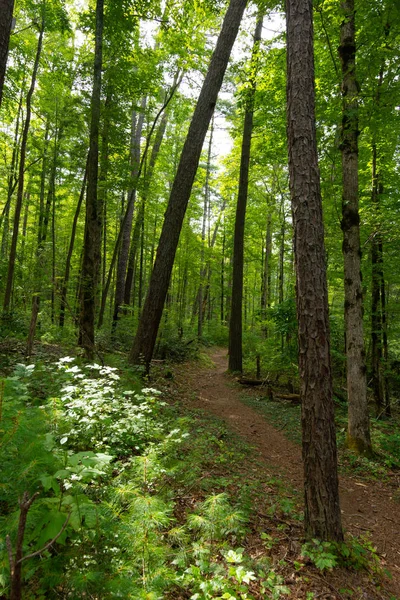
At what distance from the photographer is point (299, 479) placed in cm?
481

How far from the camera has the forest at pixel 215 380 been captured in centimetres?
211

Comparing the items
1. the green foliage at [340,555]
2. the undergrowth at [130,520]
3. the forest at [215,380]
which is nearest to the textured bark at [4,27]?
the forest at [215,380]

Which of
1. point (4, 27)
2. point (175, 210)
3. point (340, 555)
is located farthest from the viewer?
point (175, 210)

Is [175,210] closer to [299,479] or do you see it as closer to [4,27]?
[4,27]

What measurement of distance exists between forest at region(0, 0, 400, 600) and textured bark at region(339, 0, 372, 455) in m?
0.04

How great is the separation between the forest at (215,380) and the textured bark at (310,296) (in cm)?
2

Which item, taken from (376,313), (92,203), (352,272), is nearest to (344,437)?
(352,272)

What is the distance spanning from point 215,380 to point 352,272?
20.5 ft

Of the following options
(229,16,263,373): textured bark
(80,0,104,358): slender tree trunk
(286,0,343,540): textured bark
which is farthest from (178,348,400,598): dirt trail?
(80,0,104,358): slender tree trunk

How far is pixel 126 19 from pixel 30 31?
291 inches

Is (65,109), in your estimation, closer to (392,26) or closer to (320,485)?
(392,26)

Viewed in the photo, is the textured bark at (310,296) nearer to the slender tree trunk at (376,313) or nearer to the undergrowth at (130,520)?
the undergrowth at (130,520)

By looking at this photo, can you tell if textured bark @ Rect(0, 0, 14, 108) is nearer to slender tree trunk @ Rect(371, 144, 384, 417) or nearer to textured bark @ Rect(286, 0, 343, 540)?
textured bark @ Rect(286, 0, 343, 540)

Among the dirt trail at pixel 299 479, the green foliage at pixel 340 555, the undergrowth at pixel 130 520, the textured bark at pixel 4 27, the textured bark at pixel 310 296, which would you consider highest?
the textured bark at pixel 4 27
